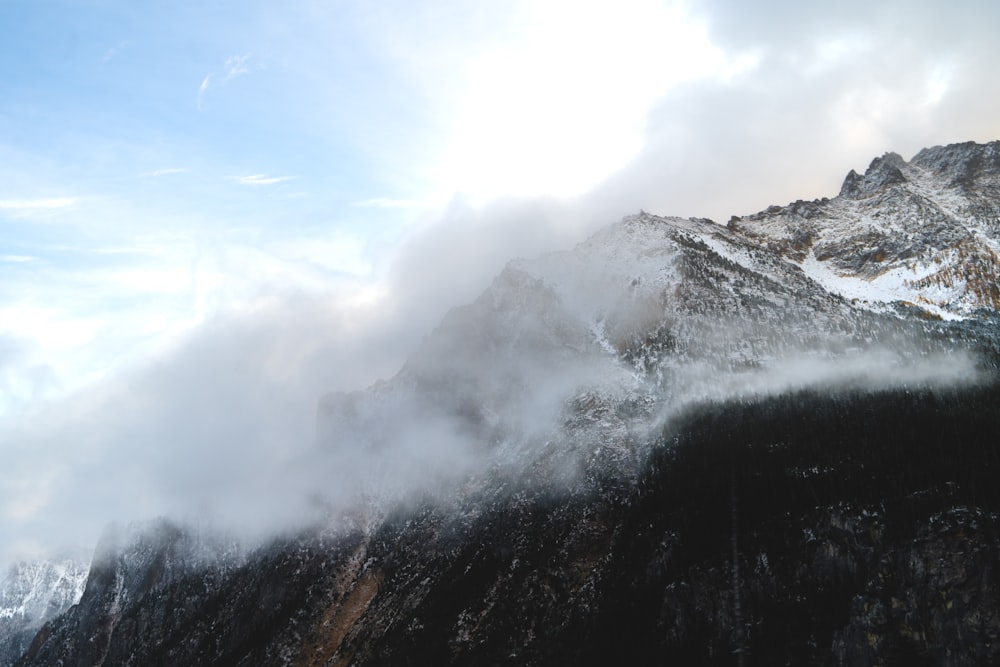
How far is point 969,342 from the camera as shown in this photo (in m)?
188

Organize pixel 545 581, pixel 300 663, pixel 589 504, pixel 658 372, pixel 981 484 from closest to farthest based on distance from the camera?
pixel 981 484 → pixel 545 581 → pixel 589 504 → pixel 300 663 → pixel 658 372

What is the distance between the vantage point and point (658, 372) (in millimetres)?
198750

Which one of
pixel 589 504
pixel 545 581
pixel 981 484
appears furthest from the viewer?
pixel 589 504

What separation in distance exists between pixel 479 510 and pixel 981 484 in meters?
112

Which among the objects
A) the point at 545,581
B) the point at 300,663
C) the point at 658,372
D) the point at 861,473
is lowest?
the point at 300,663

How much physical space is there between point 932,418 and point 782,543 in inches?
1583

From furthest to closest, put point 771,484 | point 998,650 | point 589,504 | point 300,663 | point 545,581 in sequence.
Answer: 1. point 300,663
2. point 589,504
3. point 545,581
4. point 771,484
5. point 998,650

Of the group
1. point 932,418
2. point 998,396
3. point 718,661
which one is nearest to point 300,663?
point 718,661

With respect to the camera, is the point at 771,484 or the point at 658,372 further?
the point at 658,372

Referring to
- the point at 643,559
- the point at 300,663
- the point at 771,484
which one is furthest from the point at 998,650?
the point at 300,663

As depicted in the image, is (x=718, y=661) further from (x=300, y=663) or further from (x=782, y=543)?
(x=300, y=663)

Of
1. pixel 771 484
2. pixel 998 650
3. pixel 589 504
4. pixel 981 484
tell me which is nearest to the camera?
pixel 998 650

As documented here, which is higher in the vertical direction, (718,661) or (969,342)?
(969,342)

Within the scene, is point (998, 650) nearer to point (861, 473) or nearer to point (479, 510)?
point (861, 473)
